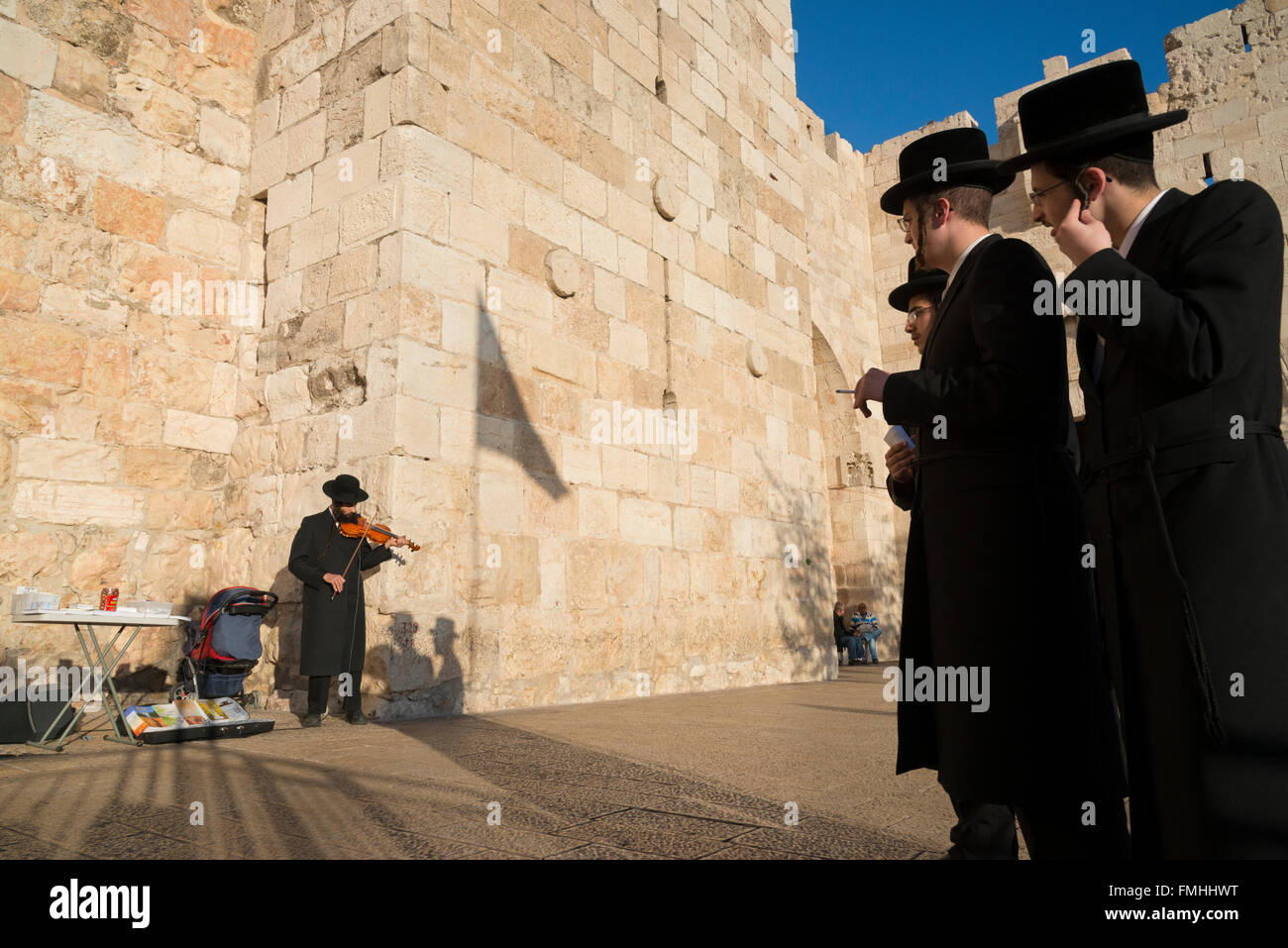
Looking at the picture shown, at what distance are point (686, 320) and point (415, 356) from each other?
316 centimetres

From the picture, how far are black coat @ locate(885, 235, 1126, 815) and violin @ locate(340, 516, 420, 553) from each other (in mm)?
3547

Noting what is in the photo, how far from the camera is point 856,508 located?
1366 centimetres

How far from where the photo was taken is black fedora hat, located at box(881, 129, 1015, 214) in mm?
2139

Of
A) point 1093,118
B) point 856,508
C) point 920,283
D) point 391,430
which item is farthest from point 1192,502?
point 856,508

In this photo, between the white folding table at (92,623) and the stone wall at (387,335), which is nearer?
the white folding table at (92,623)

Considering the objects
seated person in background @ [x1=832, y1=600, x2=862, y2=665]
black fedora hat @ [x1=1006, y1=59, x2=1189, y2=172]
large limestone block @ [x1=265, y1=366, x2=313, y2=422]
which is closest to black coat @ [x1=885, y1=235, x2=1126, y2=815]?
black fedora hat @ [x1=1006, y1=59, x2=1189, y2=172]

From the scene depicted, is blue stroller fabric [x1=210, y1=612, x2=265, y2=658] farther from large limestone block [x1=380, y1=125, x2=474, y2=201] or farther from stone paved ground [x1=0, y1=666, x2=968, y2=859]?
large limestone block [x1=380, y1=125, x2=474, y2=201]

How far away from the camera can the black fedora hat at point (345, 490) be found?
4969 mm

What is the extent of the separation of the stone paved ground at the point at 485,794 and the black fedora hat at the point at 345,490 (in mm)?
1270

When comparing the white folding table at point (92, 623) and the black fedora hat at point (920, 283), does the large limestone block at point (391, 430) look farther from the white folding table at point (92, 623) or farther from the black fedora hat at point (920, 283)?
the black fedora hat at point (920, 283)

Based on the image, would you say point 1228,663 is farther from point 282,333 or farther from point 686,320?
point 686,320

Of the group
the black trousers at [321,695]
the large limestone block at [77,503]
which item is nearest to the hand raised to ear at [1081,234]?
the black trousers at [321,695]

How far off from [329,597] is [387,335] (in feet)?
5.30

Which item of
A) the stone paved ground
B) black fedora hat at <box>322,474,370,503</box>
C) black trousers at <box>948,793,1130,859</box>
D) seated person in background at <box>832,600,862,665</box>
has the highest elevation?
black fedora hat at <box>322,474,370,503</box>
